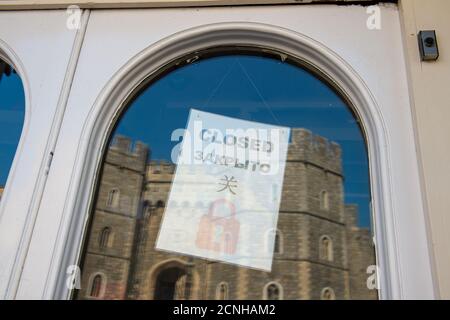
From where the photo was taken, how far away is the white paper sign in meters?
1.39

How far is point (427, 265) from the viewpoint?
3.22ft

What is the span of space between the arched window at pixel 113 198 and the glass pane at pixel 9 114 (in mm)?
370

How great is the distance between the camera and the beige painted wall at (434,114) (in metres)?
0.97

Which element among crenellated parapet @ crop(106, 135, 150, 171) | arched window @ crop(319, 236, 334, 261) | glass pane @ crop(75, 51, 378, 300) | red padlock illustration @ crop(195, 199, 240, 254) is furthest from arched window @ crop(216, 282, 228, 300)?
crenellated parapet @ crop(106, 135, 150, 171)

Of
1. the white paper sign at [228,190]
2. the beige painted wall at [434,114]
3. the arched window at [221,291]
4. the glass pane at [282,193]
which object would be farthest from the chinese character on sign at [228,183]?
the beige painted wall at [434,114]

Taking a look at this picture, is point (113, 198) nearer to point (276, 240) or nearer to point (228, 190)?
point (228, 190)

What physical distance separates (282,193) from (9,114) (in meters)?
1.03

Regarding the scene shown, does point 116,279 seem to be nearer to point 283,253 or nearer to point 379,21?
point 283,253

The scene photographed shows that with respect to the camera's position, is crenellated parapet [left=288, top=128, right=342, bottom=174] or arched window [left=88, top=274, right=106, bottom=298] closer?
arched window [left=88, top=274, right=106, bottom=298]

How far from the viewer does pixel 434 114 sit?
1.12 meters

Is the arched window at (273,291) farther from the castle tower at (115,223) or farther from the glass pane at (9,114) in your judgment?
the glass pane at (9,114)

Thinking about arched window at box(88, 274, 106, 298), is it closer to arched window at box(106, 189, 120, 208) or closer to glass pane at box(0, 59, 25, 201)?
arched window at box(106, 189, 120, 208)

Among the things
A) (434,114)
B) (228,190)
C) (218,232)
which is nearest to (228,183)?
(228,190)

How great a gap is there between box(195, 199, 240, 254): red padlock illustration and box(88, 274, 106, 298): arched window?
0.33 meters
